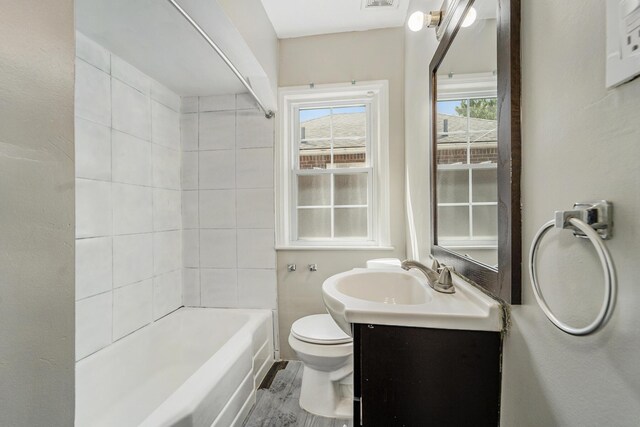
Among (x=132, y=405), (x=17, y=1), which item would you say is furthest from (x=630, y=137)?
(x=132, y=405)

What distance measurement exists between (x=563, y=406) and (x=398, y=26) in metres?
2.32

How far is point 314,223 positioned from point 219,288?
35.3 inches

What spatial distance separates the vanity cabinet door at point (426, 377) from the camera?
2.57 ft

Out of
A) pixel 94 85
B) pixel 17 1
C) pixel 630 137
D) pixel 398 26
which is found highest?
pixel 398 26

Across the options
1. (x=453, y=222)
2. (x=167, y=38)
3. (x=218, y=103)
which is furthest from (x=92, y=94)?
(x=453, y=222)

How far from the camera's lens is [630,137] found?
0.40m

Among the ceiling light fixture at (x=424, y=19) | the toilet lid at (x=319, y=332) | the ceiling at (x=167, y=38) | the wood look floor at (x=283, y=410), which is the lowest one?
the wood look floor at (x=283, y=410)

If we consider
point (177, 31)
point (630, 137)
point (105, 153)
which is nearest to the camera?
point (630, 137)

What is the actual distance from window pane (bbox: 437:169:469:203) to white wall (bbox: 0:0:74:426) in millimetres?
1122

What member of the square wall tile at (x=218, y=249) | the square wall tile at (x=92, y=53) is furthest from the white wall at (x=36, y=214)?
the square wall tile at (x=218, y=249)

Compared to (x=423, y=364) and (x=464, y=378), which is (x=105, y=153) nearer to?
(x=423, y=364)

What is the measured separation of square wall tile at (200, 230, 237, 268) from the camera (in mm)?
2184

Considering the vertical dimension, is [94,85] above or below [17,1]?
above

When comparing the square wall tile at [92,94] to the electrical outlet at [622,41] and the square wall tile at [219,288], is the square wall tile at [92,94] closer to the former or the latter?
the square wall tile at [219,288]
